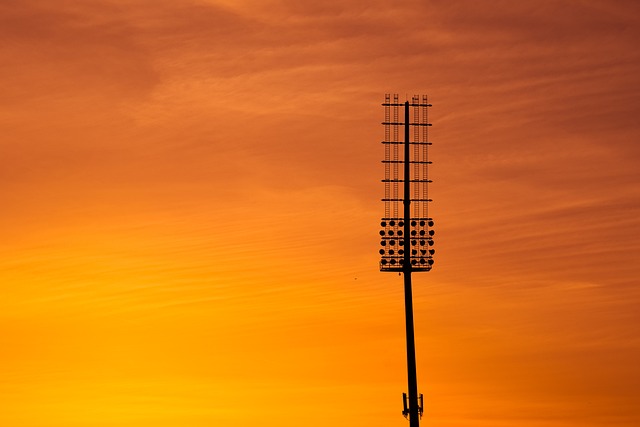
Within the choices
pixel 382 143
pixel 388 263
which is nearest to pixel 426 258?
pixel 388 263

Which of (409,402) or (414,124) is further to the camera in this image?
(414,124)

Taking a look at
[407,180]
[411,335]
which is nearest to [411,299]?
[411,335]

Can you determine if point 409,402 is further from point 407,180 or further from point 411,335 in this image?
point 407,180

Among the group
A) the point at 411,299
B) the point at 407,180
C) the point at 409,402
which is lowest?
the point at 409,402

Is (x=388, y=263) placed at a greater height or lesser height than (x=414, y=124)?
lesser

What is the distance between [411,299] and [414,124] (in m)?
14.1

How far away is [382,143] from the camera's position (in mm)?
102438

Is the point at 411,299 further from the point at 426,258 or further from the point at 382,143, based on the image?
the point at 382,143

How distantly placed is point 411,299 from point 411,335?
278 centimetres

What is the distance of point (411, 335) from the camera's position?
330ft

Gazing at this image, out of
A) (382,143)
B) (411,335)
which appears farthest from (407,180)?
(411,335)

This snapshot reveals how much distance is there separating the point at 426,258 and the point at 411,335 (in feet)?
20.4

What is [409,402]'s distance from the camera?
3824 inches

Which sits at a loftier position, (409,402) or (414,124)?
(414,124)
